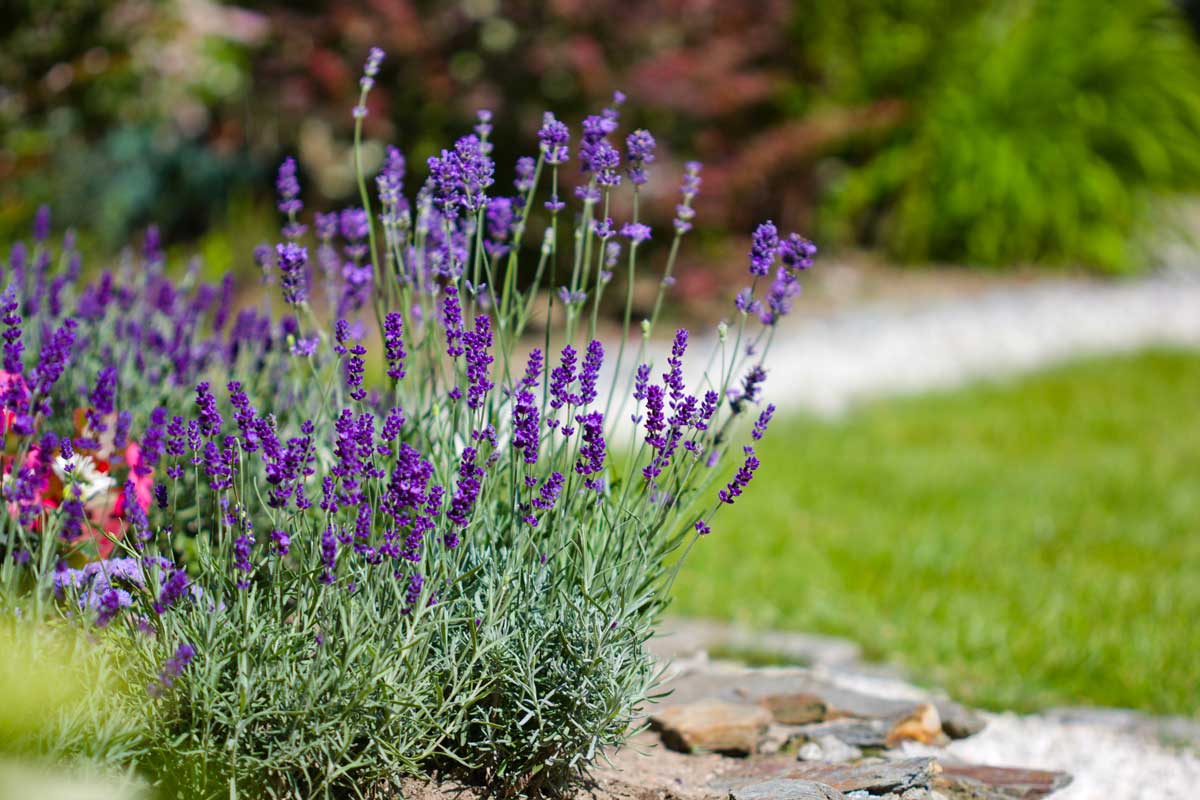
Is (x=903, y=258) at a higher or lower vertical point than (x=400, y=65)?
lower

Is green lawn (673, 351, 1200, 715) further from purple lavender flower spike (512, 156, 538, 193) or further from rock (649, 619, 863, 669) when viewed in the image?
purple lavender flower spike (512, 156, 538, 193)

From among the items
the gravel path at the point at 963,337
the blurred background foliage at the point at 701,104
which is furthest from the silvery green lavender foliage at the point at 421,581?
the gravel path at the point at 963,337

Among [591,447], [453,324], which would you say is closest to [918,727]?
[591,447]

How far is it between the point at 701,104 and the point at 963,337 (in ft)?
7.28

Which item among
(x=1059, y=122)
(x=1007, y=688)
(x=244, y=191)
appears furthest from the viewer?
(x=1059, y=122)

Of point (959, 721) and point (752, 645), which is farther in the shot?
point (752, 645)

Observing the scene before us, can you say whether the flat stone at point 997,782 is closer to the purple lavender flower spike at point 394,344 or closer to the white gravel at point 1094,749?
the white gravel at point 1094,749

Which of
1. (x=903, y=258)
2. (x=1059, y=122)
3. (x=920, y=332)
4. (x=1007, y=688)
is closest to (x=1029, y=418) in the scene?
(x=920, y=332)

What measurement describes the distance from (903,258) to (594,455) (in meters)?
8.27

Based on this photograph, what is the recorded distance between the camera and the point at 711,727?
8.20ft

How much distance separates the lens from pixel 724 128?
8.34 metres

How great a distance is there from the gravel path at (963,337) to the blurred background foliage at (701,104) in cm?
76

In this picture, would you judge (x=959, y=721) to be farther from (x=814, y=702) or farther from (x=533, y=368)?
(x=533, y=368)

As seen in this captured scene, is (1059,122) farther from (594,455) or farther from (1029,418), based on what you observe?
(594,455)
